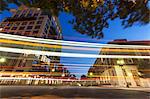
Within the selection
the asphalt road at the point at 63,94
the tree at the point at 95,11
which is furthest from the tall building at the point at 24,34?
the asphalt road at the point at 63,94

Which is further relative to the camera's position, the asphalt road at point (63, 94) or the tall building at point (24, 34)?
the tall building at point (24, 34)

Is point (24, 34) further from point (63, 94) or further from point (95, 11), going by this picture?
point (63, 94)

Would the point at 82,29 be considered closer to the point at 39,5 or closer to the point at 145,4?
the point at 39,5

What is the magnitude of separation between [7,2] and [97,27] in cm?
271

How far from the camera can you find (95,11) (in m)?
5.22

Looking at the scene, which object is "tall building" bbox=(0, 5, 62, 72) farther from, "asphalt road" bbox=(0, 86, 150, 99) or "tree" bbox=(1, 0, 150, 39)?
"asphalt road" bbox=(0, 86, 150, 99)

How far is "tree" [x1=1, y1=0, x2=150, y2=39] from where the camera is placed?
16.0ft

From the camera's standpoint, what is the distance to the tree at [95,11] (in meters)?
4.88

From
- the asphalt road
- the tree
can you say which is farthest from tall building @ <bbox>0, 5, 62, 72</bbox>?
the asphalt road

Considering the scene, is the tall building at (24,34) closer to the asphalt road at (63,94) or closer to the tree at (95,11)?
the tree at (95,11)

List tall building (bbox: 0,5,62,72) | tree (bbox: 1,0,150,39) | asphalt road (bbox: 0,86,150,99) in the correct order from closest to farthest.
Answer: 1. asphalt road (bbox: 0,86,150,99)
2. tree (bbox: 1,0,150,39)
3. tall building (bbox: 0,5,62,72)

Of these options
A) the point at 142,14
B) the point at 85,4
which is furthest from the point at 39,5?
the point at 142,14

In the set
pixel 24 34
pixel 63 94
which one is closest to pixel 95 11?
pixel 63 94

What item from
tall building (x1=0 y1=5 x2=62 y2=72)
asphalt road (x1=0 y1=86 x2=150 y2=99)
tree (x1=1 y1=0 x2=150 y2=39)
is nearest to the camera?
asphalt road (x1=0 y1=86 x2=150 y2=99)
